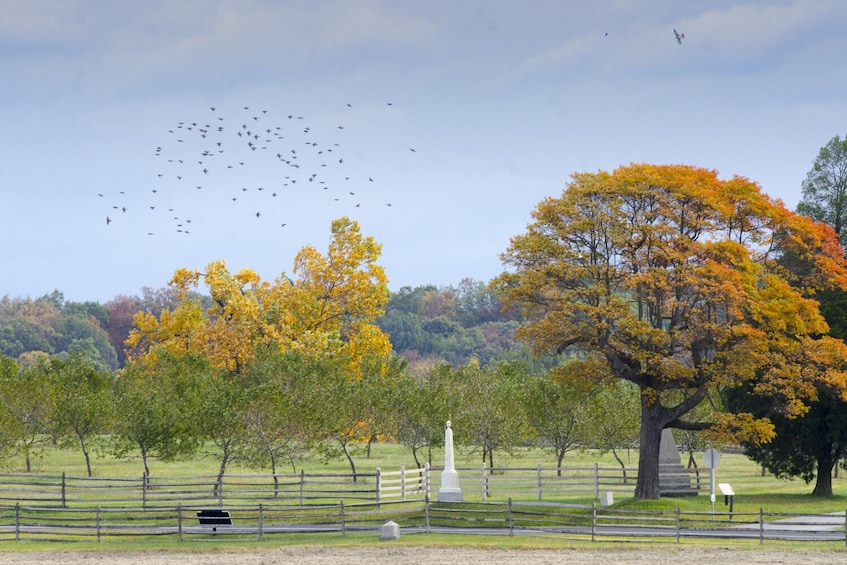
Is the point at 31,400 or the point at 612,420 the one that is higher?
the point at 31,400

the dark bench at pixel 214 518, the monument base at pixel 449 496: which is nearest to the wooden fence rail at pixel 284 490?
the monument base at pixel 449 496

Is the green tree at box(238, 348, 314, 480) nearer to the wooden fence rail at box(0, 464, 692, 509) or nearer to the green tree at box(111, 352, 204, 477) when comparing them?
the wooden fence rail at box(0, 464, 692, 509)

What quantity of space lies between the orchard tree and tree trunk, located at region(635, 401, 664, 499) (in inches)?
1.8

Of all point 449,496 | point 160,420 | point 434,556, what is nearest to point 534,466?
point 160,420

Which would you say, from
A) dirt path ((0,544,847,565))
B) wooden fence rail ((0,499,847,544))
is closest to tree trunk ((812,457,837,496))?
wooden fence rail ((0,499,847,544))

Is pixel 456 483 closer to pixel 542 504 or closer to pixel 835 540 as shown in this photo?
pixel 542 504

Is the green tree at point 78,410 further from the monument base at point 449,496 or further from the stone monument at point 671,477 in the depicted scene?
the stone monument at point 671,477

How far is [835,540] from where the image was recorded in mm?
35875

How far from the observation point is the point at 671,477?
50188mm

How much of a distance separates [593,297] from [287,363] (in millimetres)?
19147

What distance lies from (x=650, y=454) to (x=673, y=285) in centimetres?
692

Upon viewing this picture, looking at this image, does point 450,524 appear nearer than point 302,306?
Yes

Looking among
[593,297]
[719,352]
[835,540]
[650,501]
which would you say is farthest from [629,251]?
[835,540]

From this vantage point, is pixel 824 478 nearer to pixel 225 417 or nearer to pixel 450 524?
pixel 450 524
